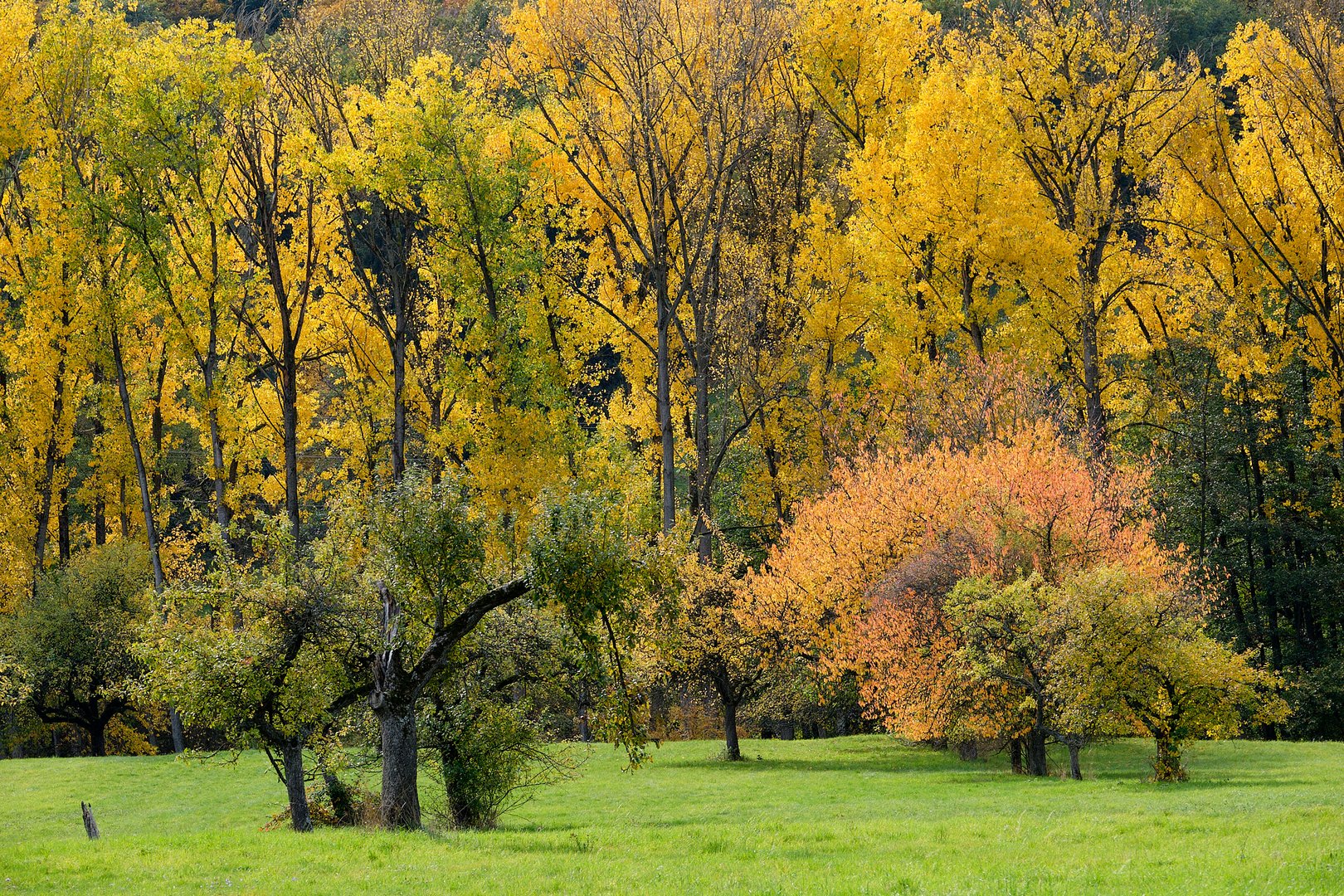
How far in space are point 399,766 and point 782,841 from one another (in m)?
5.24

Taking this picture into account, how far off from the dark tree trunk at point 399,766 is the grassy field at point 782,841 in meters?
0.60

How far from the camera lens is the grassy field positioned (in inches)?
480

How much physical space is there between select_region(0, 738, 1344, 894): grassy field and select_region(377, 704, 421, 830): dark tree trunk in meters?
0.60

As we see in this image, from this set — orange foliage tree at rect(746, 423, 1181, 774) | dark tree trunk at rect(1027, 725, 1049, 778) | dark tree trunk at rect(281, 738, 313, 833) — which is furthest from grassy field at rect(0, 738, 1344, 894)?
orange foliage tree at rect(746, 423, 1181, 774)

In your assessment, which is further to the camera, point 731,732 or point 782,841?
point 731,732

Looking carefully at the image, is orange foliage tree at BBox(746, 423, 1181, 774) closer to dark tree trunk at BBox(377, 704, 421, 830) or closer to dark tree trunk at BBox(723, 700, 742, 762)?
dark tree trunk at BBox(723, 700, 742, 762)

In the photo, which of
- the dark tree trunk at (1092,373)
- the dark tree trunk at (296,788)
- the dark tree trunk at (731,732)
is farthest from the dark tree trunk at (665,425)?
the dark tree trunk at (296,788)

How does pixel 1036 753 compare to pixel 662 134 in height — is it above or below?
below

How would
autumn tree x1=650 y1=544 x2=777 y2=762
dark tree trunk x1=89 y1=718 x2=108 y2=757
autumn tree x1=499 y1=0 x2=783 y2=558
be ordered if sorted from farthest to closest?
1. dark tree trunk x1=89 y1=718 x2=108 y2=757
2. autumn tree x1=499 y1=0 x2=783 y2=558
3. autumn tree x1=650 y1=544 x2=777 y2=762

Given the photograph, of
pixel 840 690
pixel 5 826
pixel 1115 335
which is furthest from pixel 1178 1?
pixel 5 826

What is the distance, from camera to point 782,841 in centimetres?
1529

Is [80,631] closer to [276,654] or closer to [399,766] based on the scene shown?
[276,654]

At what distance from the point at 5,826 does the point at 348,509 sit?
39.7 feet

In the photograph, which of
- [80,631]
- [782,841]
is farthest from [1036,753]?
[80,631]
